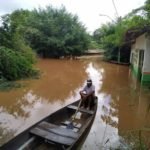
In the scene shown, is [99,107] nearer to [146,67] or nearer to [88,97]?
[88,97]

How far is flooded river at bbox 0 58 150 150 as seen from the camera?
19.6 ft

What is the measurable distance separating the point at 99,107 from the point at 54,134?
3.83 meters

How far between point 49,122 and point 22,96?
448cm

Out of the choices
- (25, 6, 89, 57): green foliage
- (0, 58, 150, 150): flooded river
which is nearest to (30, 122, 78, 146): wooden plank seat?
(0, 58, 150, 150): flooded river

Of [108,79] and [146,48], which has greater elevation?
[146,48]

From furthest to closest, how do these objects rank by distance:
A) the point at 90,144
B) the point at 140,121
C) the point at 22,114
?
1. the point at 22,114
2. the point at 140,121
3. the point at 90,144

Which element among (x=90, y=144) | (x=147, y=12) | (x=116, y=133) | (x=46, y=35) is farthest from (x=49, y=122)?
(x=46, y=35)

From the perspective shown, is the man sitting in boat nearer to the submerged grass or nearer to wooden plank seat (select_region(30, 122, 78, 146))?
wooden plank seat (select_region(30, 122, 78, 146))

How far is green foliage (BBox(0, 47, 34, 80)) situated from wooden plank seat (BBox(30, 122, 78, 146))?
762 cm

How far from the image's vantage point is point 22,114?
25.8 feet

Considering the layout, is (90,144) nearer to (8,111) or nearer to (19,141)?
(19,141)

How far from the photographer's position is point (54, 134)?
5.14 metres

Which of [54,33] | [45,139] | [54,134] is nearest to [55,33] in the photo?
[54,33]

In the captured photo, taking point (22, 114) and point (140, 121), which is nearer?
point (140, 121)
